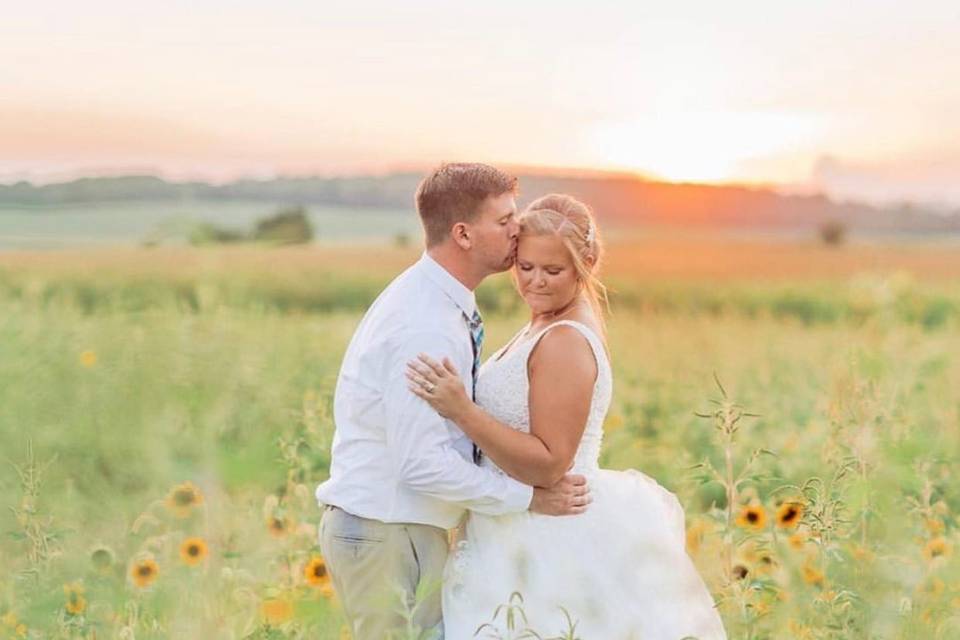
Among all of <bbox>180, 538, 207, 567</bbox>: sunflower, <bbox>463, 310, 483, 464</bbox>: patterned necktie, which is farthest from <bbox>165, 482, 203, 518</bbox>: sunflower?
<bbox>463, 310, 483, 464</bbox>: patterned necktie

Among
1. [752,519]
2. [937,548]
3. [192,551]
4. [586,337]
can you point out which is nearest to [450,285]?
[586,337]

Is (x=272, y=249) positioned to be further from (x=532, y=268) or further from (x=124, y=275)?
(x=532, y=268)

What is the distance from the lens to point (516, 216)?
13.6ft

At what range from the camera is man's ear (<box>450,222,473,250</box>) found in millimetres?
4113

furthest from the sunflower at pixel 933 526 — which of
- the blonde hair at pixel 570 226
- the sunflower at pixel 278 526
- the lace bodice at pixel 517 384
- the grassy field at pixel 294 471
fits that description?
the sunflower at pixel 278 526

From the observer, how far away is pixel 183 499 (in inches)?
195

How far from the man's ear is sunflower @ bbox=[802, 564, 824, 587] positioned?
49.8 inches

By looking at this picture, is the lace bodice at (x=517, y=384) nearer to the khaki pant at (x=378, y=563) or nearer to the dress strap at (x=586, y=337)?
the dress strap at (x=586, y=337)

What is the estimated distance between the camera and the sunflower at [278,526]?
197 inches

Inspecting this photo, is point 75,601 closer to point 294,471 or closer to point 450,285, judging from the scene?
point 294,471

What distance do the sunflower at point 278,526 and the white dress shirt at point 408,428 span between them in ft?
2.57

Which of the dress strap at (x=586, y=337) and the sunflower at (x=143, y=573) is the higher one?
the dress strap at (x=586, y=337)

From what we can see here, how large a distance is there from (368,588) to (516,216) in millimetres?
1026

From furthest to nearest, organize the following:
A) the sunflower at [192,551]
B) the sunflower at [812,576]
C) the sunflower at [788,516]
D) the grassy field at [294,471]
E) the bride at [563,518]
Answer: the sunflower at [192,551] < the sunflower at [788,516] < the sunflower at [812,576] < the bride at [563,518] < the grassy field at [294,471]
